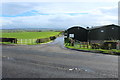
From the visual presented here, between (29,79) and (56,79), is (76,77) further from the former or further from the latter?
(29,79)

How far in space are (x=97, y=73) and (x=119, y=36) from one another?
26761mm

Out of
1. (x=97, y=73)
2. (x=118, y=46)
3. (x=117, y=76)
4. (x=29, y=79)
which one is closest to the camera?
(x=29, y=79)

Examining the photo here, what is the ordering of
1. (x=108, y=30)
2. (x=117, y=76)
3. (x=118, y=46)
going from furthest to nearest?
1. (x=108, y=30)
2. (x=118, y=46)
3. (x=117, y=76)

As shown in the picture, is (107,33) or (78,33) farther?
(78,33)

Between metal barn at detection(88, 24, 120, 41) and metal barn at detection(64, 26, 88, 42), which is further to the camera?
metal barn at detection(64, 26, 88, 42)

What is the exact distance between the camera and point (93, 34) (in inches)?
1247

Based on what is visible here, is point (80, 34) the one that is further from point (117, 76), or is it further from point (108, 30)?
point (117, 76)

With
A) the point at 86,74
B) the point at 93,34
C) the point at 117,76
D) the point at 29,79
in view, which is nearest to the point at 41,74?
the point at 29,79

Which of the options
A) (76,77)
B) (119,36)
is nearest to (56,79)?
(76,77)

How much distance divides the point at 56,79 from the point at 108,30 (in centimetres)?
2743

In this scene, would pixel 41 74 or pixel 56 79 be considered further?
pixel 41 74

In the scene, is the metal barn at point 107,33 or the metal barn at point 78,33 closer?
the metal barn at point 107,33

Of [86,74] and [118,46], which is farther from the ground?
[118,46]

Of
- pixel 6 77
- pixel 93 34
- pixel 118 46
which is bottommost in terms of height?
pixel 6 77
